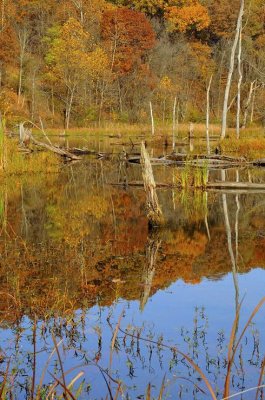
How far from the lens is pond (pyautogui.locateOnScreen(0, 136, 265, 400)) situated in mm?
5125

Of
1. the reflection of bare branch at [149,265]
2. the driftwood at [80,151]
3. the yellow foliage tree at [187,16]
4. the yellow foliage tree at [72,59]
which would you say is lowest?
the reflection of bare branch at [149,265]

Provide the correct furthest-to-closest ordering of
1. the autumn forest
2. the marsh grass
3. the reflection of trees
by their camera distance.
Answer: the marsh grass < the reflection of trees < the autumn forest

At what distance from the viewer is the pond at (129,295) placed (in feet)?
16.8

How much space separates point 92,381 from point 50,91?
2082 inches

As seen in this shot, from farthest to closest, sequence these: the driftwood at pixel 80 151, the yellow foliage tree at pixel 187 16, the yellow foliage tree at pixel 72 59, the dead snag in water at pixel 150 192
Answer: the yellow foliage tree at pixel 187 16 < the yellow foliage tree at pixel 72 59 < the driftwood at pixel 80 151 < the dead snag in water at pixel 150 192

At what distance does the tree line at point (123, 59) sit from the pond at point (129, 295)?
120 feet

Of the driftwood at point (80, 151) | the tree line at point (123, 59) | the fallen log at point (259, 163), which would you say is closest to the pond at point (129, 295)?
the fallen log at point (259, 163)

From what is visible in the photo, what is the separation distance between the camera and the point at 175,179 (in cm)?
1805

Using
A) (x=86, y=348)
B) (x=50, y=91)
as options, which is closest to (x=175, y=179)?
(x=86, y=348)

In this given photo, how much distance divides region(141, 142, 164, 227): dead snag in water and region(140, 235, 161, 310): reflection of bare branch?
77cm

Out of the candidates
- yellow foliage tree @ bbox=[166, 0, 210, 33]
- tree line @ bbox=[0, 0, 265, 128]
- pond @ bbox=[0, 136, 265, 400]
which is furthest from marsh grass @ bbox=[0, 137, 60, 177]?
yellow foliage tree @ bbox=[166, 0, 210, 33]

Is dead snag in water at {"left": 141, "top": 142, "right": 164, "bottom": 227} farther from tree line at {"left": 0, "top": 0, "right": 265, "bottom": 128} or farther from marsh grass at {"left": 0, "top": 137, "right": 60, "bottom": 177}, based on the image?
tree line at {"left": 0, "top": 0, "right": 265, "bottom": 128}

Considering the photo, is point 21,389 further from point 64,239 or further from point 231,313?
point 64,239

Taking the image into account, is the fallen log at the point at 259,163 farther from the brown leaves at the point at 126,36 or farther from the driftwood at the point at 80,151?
the brown leaves at the point at 126,36
